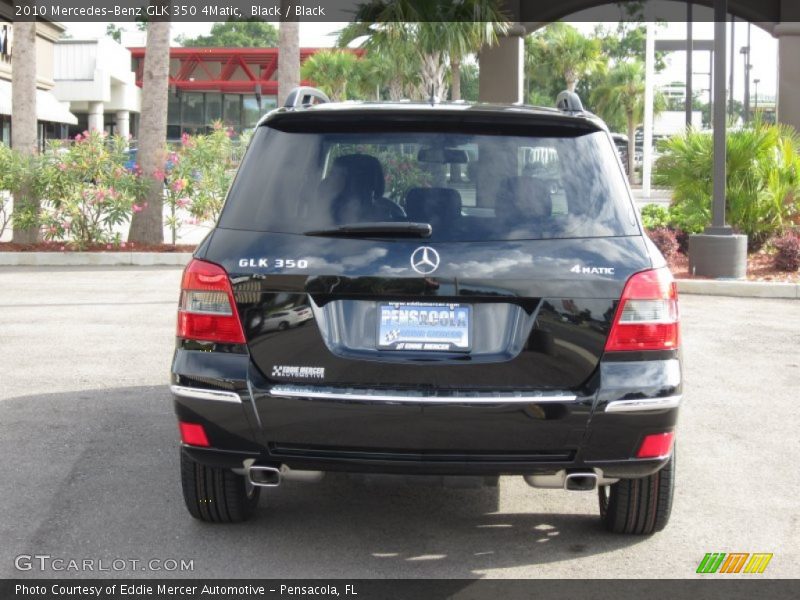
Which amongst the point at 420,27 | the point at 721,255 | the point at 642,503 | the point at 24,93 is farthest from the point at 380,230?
the point at 420,27

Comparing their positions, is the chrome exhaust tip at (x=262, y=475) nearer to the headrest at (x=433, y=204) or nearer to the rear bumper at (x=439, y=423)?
the rear bumper at (x=439, y=423)

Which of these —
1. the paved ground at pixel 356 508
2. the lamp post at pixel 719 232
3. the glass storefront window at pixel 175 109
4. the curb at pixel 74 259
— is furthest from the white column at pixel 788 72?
the glass storefront window at pixel 175 109

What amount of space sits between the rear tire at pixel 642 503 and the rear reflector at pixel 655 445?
0.30 m

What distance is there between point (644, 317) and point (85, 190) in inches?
555

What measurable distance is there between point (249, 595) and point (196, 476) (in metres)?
0.80

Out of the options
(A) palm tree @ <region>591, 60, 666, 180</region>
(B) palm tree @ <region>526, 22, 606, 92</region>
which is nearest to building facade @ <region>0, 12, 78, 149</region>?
(B) palm tree @ <region>526, 22, 606, 92</region>

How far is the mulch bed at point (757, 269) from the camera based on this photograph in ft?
48.6

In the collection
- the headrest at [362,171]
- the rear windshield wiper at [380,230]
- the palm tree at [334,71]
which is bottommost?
the rear windshield wiper at [380,230]

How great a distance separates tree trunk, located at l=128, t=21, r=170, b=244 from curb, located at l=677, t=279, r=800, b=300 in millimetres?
8012

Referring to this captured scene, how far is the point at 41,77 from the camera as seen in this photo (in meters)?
50.2

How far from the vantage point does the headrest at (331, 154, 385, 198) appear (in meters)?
4.49

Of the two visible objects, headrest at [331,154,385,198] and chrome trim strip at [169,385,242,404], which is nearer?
chrome trim strip at [169,385,242,404]

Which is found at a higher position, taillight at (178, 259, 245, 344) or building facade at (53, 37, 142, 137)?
building facade at (53, 37, 142, 137)

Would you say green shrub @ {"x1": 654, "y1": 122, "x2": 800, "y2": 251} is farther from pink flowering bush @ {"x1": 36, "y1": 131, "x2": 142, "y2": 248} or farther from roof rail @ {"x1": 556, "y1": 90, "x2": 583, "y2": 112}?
roof rail @ {"x1": 556, "y1": 90, "x2": 583, "y2": 112}
